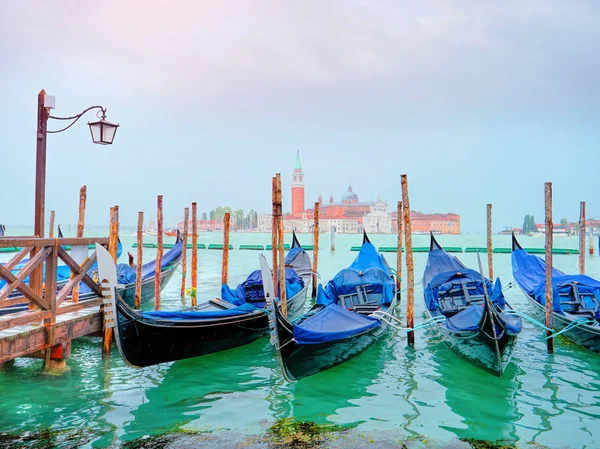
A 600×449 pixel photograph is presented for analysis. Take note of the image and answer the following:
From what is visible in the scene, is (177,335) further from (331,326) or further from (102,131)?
(102,131)

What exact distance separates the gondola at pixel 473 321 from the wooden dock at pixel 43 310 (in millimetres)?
2873

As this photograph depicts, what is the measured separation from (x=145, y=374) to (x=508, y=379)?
278 centimetres

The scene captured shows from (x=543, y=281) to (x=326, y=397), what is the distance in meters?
3.41

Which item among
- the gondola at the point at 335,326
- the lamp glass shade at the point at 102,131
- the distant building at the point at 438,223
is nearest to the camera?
the gondola at the point at 335,326

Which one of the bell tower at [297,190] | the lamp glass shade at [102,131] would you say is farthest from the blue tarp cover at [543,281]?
the bell tower at [297,190]

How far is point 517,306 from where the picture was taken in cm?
775

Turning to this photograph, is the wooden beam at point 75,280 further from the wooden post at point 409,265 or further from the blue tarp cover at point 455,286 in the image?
the blue tarp cover at point 455,286

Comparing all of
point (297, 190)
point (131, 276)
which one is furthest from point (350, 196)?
point (131, 276)

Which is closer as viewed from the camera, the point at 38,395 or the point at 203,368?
the point at 38,395

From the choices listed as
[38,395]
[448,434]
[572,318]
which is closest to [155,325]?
[38,395]

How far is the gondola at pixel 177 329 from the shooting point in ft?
11.2

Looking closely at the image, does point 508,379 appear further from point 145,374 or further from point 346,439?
point 145,374

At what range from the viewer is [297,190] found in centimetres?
7750

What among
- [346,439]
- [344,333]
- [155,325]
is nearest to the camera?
[346,439]
